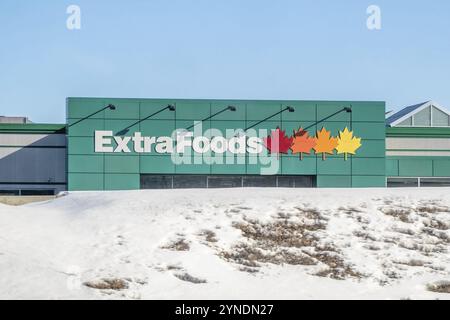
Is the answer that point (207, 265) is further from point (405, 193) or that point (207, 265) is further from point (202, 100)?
point (202, 100)

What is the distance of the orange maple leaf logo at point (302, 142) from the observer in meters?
45.8

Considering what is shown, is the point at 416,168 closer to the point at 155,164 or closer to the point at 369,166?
the point at 369,166

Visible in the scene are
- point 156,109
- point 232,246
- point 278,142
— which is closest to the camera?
point 232,246

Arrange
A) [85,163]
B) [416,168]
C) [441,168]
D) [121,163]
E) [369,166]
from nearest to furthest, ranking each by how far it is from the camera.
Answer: [85,163] < [121,163] < [369,166] < [416,168] < [441,168]

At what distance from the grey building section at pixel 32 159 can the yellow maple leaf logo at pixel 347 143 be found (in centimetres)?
1876

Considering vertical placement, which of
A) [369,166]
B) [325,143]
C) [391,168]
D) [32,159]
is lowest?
[391,168]

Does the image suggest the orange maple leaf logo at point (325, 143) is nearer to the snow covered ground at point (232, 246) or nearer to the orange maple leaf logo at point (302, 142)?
the orange maple leaf logo at point (302, 142)

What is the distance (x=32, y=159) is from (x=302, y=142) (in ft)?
60.6

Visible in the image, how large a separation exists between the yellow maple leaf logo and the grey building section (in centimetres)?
1876

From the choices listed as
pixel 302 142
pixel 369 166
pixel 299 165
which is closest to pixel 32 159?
pixel 299 165

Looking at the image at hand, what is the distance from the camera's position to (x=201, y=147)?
148 ft

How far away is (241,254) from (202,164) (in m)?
30.1

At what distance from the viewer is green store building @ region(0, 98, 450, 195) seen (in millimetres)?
44750

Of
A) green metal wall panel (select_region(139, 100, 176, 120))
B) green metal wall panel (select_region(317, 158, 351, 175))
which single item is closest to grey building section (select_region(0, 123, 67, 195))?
green metal wall panel (select_region(139, 100, 176, 120))
